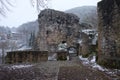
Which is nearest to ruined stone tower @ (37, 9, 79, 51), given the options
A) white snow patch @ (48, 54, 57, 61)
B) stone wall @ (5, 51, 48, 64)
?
white snow patch @ (48, 54, 57, 61)

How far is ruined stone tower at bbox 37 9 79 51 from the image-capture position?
2533cm

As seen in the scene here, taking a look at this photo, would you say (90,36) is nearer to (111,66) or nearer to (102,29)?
(102,29)

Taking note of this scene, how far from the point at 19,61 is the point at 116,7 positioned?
758 centimetres

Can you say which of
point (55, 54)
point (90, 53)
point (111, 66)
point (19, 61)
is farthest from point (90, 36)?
point (111, 66)

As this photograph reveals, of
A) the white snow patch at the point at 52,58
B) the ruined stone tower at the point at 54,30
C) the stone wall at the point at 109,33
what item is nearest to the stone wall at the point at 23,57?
the white snow patch at the point at 52,58

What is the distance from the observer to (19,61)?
552 inches

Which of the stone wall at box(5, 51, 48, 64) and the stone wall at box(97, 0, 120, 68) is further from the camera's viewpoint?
the stone wall at box(5, 51, 48, 64)

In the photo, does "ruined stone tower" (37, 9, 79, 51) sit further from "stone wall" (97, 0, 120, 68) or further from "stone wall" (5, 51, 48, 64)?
"stone wall" (97, 0, 120, 68)

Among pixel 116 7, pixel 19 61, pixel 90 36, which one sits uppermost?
pixel 116 7

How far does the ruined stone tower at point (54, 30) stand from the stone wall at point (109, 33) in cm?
1394

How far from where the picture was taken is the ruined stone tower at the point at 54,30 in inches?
997

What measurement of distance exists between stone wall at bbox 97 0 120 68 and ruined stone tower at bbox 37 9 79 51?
45.7 feet

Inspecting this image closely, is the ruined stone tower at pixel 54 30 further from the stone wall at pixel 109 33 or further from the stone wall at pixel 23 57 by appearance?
the stone wall at pixel 109 33

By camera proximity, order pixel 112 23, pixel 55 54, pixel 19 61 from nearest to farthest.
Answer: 1. pixel 112 23
2. pixel 19 61
3. pixel 55 54
